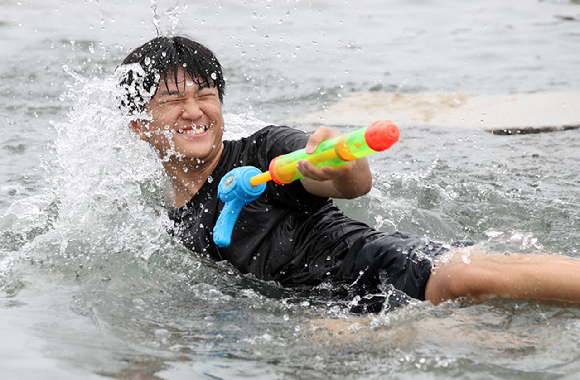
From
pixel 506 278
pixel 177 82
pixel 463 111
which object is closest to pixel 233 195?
pixel 177 82

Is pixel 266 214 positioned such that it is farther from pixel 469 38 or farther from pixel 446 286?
pixel 469 38

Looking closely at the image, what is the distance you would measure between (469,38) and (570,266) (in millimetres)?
6335

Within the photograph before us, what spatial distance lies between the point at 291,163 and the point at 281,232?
0.64 metres

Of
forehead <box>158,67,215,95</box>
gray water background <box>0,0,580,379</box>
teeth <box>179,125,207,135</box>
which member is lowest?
gray water background <box>0,0,580,379</box>

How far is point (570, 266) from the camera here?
2.22 metres

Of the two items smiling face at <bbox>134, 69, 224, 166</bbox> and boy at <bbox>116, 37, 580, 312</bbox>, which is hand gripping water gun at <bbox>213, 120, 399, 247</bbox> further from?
smiling face at <bbox>134, 69, 224, 166</bbox>

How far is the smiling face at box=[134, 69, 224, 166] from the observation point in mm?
2770

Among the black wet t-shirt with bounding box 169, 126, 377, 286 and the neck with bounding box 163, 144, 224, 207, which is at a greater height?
the neck with bounding box 163, 144, 224, 207

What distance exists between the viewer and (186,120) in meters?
2.79

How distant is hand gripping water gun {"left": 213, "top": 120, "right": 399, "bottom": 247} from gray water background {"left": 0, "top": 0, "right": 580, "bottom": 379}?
14.4 inches

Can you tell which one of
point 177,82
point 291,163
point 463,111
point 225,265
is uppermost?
point 177,82

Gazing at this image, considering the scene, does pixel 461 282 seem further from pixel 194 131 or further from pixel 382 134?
pixel 194 131

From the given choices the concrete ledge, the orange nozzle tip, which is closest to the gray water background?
the concrete ledge

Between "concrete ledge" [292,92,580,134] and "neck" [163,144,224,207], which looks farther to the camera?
"concrete ledge" [292,92,580,134]
